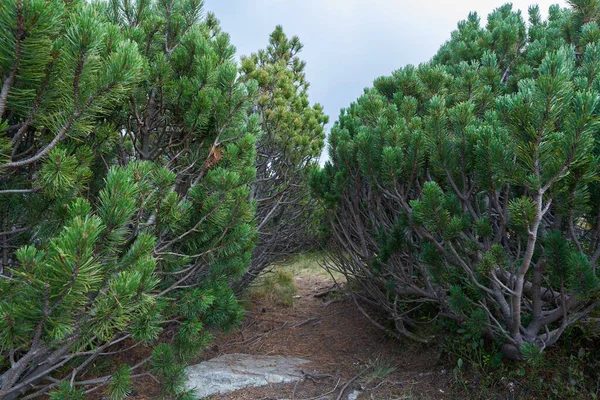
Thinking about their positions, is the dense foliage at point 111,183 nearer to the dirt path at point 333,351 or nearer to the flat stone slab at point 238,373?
the flat stone slab at point 238,373

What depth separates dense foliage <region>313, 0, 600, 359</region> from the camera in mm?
2131

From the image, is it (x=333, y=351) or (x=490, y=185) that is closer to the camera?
(x=490, y=185)

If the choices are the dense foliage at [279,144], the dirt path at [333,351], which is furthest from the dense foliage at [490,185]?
the dense foliage at [279,144]

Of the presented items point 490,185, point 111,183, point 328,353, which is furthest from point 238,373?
point 490,185

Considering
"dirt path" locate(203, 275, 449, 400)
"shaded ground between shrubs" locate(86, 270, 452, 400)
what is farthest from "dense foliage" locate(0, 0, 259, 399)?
"dirt path" locate(203, 275, 449, 400)

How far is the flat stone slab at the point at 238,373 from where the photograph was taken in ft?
11.5

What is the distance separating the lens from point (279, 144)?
5.47m

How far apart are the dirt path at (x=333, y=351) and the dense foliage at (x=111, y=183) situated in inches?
46.7

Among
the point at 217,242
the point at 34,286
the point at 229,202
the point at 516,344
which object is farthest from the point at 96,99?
the point at 516,344

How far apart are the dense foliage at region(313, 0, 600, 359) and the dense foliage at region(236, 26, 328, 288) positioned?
923mm

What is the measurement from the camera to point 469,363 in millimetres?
3461

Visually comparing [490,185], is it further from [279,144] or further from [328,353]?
[279,144]

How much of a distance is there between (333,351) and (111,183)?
11.0ft

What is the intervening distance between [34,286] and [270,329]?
3.68 meters
